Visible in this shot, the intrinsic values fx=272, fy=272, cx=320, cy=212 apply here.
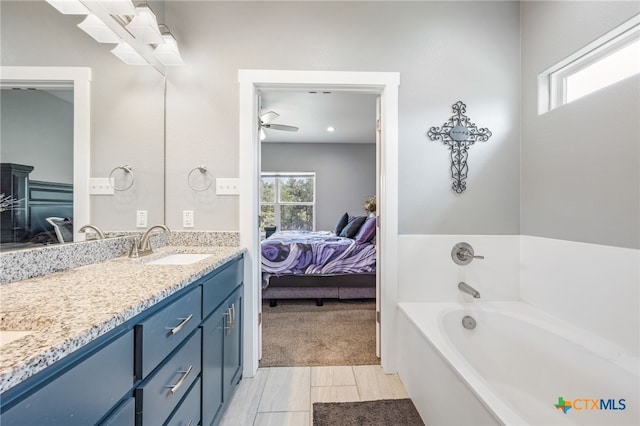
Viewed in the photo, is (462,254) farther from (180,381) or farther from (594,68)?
(180,381)

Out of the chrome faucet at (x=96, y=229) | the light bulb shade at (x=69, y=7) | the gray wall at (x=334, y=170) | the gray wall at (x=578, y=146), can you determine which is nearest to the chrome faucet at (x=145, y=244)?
the chrome faucet at (x=96, y=229)

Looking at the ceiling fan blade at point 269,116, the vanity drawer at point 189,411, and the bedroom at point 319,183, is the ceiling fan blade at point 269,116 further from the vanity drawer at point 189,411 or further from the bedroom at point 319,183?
the vanity drawer at point 189,411

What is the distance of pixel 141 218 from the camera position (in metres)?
1.75

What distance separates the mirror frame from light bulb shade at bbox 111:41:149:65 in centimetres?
28

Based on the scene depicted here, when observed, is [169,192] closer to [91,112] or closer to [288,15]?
[91,112]

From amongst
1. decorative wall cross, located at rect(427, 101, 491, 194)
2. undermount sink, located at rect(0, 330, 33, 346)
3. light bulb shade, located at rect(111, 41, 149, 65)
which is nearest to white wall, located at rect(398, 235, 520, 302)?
decorative wall cross, located at rect(427, 101, 491, 194)

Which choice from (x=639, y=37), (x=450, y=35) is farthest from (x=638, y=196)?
(x=450, y=35)

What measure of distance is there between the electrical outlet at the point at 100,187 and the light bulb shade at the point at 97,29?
72cm

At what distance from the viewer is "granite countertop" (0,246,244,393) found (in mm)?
490

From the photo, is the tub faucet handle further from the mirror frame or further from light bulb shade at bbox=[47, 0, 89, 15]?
light bulb shade at bbox=[47, 0, 89, 15]

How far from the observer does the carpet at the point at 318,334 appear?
2.11 meters

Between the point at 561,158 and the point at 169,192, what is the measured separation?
2.56 meters

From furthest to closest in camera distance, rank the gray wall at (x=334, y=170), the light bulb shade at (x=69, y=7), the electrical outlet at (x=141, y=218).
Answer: the gray wall at (x=334, y=170)
the electrical outlet at (x=141, y=218)
the light bulb shade at (x=69, y=7)

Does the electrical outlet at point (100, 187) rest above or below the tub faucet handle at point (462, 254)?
above
